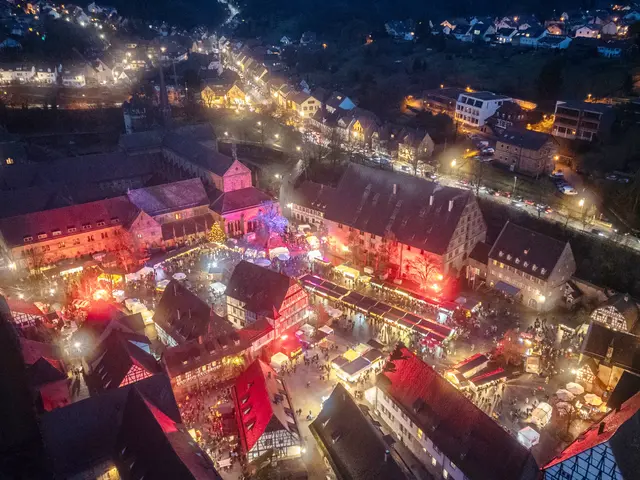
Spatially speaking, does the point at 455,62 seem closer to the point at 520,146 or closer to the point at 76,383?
the point at 520,146

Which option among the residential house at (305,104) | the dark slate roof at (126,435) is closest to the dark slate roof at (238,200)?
the dark slate roof at (126,435)

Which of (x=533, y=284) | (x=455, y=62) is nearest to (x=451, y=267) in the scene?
(x=533, y=284)

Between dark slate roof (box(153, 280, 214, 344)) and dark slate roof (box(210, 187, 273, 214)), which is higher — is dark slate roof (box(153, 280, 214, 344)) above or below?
below

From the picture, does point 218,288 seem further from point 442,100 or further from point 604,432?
point 442,100

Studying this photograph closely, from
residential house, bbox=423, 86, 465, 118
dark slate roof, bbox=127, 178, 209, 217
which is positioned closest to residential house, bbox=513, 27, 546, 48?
residential house, bbox=423, 86, 465, 118

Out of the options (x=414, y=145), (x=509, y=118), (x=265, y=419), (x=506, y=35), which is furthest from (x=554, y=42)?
(x=265, y=419)

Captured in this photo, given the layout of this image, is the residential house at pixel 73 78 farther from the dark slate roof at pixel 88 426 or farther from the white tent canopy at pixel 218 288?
the dark slate roof at pixel 88 426

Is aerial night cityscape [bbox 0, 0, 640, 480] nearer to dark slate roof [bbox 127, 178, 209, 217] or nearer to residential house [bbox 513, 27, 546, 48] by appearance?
dark slate roof [bbox 127, 178, 209, 217]
